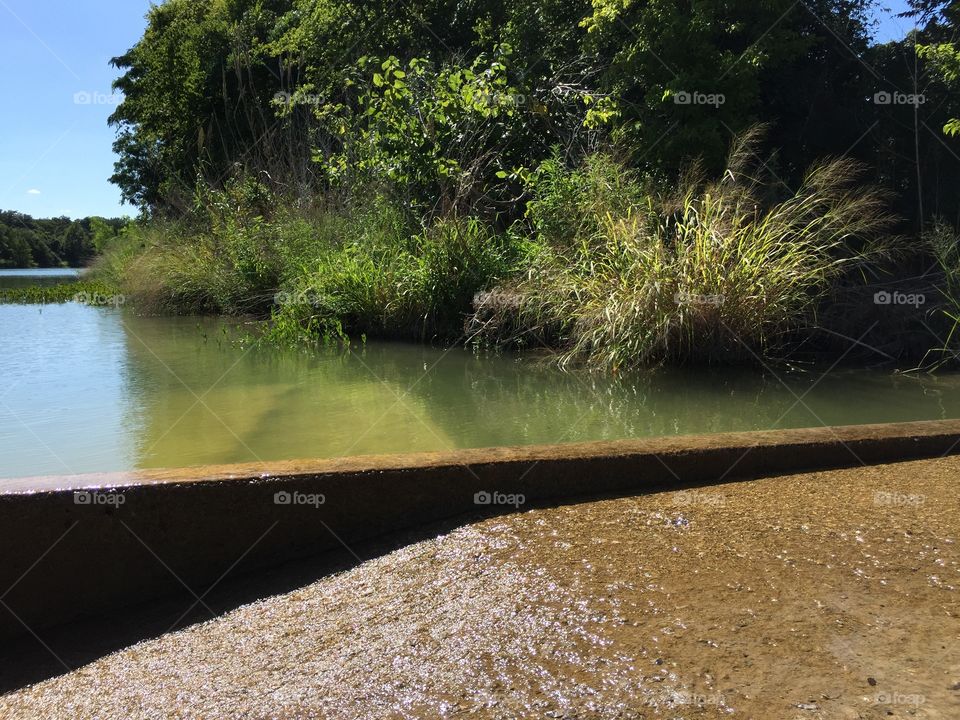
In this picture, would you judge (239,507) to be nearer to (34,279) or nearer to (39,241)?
(34,279)

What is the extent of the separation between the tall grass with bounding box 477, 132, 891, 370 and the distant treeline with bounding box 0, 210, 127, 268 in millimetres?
55733

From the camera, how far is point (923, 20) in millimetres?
10539

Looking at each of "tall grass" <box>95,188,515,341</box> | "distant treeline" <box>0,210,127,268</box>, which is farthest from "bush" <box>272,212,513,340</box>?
"distant treeline" <box>0,210,127,268</box>

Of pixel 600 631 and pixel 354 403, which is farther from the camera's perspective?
pixel 354 403

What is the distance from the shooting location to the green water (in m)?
4.35

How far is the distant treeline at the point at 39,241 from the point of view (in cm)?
5733

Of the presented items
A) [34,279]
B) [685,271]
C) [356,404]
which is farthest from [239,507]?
[34,279]

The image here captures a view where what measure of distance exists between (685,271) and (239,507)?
4791mm

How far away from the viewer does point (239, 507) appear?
2758 mm

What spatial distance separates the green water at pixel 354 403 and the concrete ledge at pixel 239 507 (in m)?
1.27

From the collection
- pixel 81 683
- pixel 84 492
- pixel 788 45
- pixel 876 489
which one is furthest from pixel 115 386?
pixel 788 45

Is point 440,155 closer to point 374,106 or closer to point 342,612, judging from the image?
point 374,106

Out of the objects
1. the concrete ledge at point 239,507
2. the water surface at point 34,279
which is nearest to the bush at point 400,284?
the concrete ledge at point 239,507

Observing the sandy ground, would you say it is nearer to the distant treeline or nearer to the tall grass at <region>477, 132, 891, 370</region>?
the tall grass at <region>477, 132, 891, 370</region>
